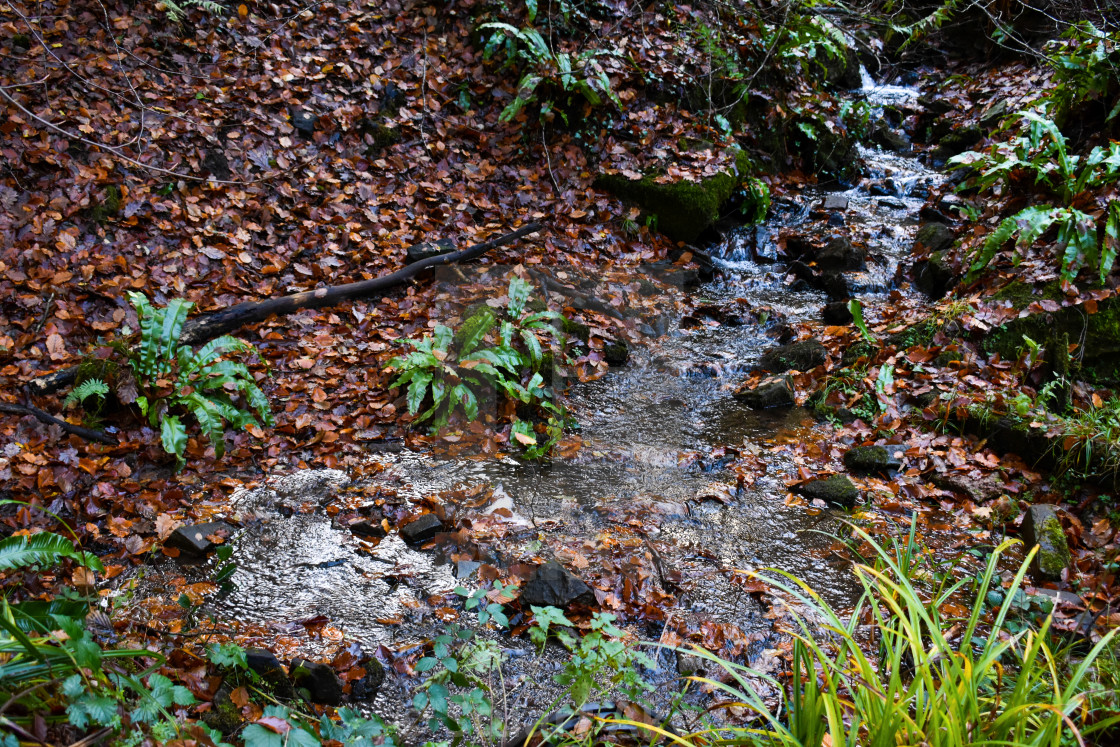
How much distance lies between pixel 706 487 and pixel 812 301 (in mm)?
3646

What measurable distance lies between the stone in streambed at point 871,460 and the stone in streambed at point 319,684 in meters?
3.65

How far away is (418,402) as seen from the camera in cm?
484

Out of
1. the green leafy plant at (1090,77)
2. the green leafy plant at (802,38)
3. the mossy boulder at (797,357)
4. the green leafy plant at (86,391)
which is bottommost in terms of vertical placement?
the green leafy plant at (86,391)

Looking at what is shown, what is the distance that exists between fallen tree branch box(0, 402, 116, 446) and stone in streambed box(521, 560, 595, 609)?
3094mm

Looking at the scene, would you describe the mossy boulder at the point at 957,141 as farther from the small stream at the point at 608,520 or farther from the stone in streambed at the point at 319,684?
the stone in streambed at the point at 319,684

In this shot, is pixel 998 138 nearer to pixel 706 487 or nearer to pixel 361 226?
pixel 706 487

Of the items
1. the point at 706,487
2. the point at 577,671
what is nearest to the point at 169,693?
the point at 577,671

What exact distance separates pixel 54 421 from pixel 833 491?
5211 mm

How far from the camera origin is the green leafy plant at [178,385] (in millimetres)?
4332

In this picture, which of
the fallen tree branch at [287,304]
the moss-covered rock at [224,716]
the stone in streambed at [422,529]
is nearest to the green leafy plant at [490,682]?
the moss-covered rock at [224,716]

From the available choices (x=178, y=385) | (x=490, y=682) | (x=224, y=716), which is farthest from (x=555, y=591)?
(x=178, y=385)

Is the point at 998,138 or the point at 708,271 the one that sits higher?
the point at 998,138

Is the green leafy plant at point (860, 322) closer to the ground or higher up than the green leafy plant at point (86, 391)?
higher up

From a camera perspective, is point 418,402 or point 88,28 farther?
point 88,28
